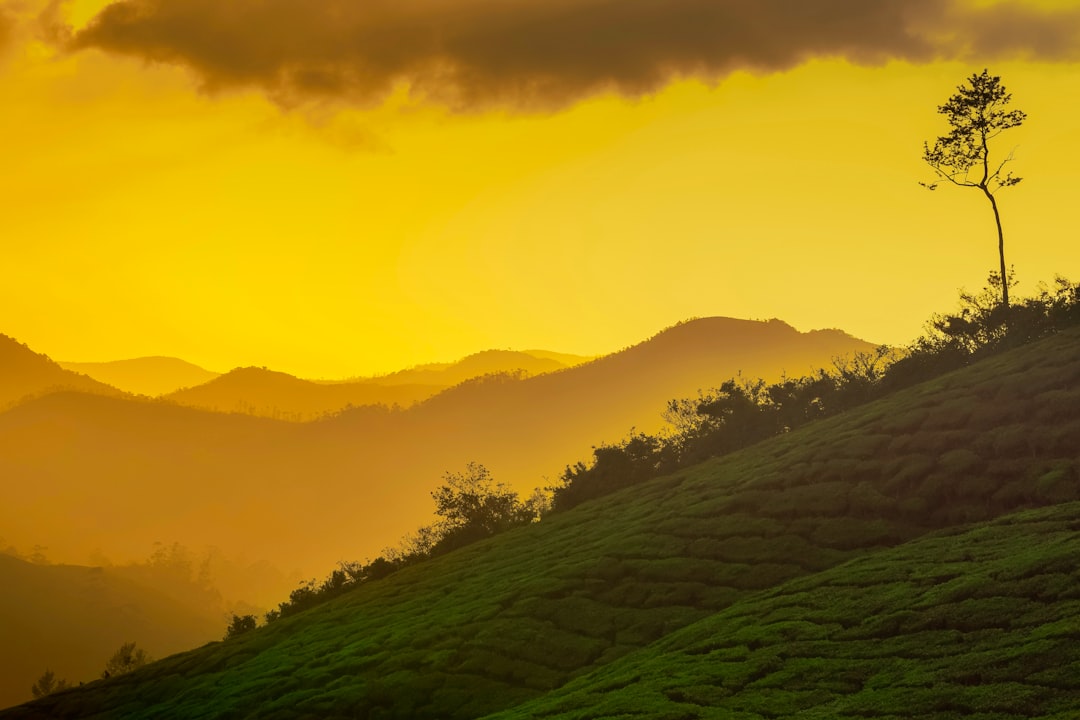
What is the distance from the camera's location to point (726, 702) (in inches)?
1168

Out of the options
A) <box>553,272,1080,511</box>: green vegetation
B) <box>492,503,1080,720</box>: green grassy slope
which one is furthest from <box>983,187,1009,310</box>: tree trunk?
<box>492,503,1080,720</box>: green grassy slope

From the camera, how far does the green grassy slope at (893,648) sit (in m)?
25.8

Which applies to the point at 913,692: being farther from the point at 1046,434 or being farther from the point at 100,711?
the point at 100,711

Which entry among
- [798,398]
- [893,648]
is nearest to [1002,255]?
[798,398]

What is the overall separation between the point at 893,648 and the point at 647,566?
24602mm

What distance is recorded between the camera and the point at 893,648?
101 feet

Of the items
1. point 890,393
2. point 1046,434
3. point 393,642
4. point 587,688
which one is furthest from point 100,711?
point 890,393

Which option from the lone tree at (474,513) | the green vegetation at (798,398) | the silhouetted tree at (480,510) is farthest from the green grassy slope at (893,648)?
the silhouetted tree at (480,510)

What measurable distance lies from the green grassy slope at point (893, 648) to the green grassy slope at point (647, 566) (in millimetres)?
3484

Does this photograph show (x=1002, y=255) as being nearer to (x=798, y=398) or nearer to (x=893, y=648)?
(x=798, y=398)

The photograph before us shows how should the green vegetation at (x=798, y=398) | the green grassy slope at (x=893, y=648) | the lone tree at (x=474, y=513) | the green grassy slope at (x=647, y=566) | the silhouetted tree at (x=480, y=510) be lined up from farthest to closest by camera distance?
the silhouetted tree at (x=480, y=510), the lone tree at (x=474, y=513), the green vegetation at (x=798, y=398), the green grassy slope at (x=647, y=566), the green grassy slope at (x=893, y=648)

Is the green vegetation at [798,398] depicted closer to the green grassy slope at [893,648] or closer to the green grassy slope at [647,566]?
the green grassy slope at [647,566]

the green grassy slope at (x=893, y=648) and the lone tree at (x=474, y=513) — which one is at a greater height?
the lone tree at (x=474, y=513)

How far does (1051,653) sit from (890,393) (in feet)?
211
